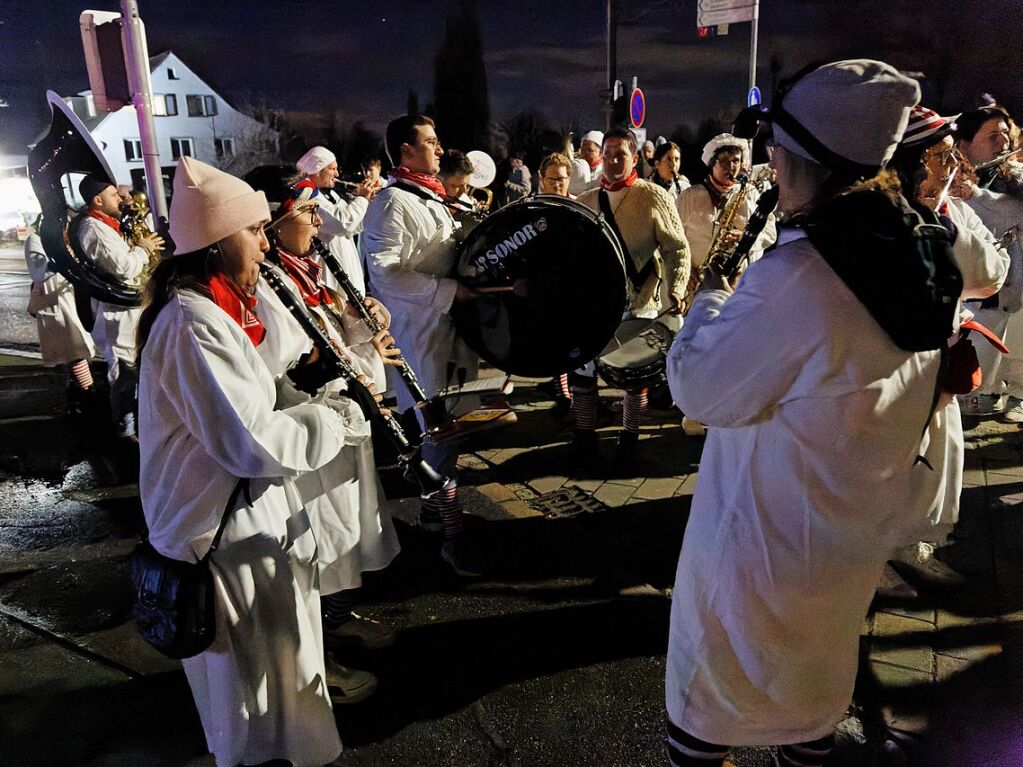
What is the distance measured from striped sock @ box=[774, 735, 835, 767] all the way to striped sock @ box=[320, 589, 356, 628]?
79.7 inches

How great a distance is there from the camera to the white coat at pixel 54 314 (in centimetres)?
739

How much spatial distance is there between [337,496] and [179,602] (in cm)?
102

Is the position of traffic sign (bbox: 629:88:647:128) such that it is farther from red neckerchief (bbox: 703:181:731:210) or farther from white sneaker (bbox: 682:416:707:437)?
white sneaker (bbox: 682:416:707:437)

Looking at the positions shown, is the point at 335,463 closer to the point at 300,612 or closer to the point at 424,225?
the point at 300,612

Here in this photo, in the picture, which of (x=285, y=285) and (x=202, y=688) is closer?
(x=202, y=688)

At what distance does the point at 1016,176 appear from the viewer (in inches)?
213

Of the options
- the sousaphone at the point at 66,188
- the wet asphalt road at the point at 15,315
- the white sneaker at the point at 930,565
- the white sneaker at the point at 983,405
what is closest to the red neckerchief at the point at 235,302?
the sousaphone at the point at 66,188

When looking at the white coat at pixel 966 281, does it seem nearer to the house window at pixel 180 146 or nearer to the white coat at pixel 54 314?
the white coat at pixel 54 314

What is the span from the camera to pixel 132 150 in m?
16.3

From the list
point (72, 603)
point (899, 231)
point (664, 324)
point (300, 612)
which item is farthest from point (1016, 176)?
point (72, 603)

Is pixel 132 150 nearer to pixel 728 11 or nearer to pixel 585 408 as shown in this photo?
pixel 728 11

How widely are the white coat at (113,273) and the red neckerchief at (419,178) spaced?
2.96m

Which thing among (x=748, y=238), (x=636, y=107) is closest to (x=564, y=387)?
(x=748, y=238)

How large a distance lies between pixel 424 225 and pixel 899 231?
2810mm
